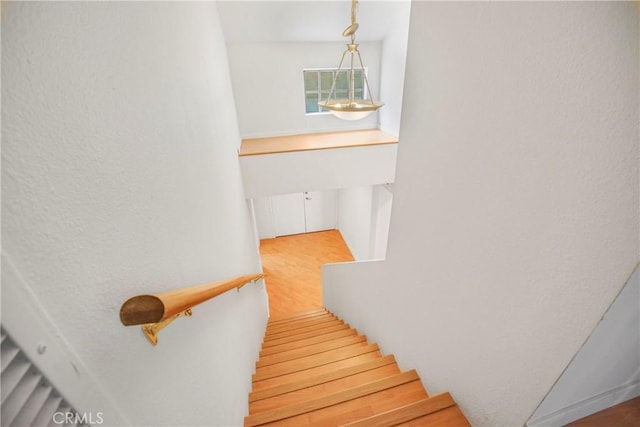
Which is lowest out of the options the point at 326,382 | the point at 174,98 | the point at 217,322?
the point at 326,382

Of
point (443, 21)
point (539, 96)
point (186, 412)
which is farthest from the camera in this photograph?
point (443, 21)

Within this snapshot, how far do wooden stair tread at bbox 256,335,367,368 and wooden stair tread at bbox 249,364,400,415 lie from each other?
0.64 metres

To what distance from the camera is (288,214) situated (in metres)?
6.86

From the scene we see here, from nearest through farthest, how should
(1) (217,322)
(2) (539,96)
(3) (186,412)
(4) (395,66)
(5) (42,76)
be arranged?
(5) (42,76) → (2) (539,96) → (3) (186,412) → (1) (217,322) → (4) (395,66)

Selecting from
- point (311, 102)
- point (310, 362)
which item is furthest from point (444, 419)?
point (311, 102)

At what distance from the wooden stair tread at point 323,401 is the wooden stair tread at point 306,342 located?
1214mm

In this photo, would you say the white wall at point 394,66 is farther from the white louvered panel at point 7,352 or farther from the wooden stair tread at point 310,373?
the white louvered panel at point 7,352

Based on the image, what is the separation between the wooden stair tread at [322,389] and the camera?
1.74 m

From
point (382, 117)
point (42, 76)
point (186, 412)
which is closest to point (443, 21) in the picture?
point (42, 76)

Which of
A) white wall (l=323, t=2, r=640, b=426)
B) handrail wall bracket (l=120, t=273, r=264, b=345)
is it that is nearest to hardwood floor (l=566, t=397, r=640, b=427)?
white wall (l=323, t=2, r=640, b=426)

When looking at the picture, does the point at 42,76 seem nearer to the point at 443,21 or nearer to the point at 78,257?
the point at 78,257

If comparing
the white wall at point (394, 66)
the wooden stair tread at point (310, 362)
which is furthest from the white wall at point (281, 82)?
the wooden stair tread at point (310, 362)

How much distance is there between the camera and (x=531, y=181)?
→ 0.78 m

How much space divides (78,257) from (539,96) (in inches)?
43.9
